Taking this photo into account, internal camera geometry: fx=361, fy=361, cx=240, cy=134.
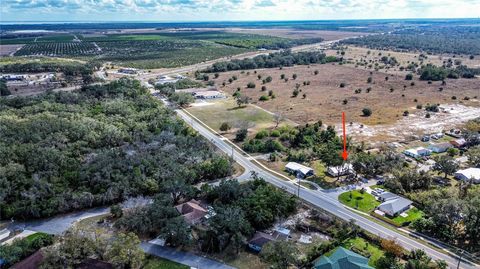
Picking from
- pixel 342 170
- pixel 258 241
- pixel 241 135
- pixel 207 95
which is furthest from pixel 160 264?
pixel 207 95

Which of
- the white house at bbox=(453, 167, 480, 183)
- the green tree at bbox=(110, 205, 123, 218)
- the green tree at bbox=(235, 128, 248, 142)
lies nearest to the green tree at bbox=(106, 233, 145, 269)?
the green tree at bbox=(110, 205, 123, 218)

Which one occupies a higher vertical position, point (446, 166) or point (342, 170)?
point (446, 166)

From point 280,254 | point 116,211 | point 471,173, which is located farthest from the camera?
point 471,173

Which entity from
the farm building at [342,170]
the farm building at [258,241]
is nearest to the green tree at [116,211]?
the farm building at [258,241]

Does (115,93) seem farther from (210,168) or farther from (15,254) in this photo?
(15,254)

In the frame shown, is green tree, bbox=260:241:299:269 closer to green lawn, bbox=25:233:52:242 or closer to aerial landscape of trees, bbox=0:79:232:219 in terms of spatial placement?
aerial landscape of trees, bbox=0:79:232:219

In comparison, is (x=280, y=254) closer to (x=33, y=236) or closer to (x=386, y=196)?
(x=386, y=196)
